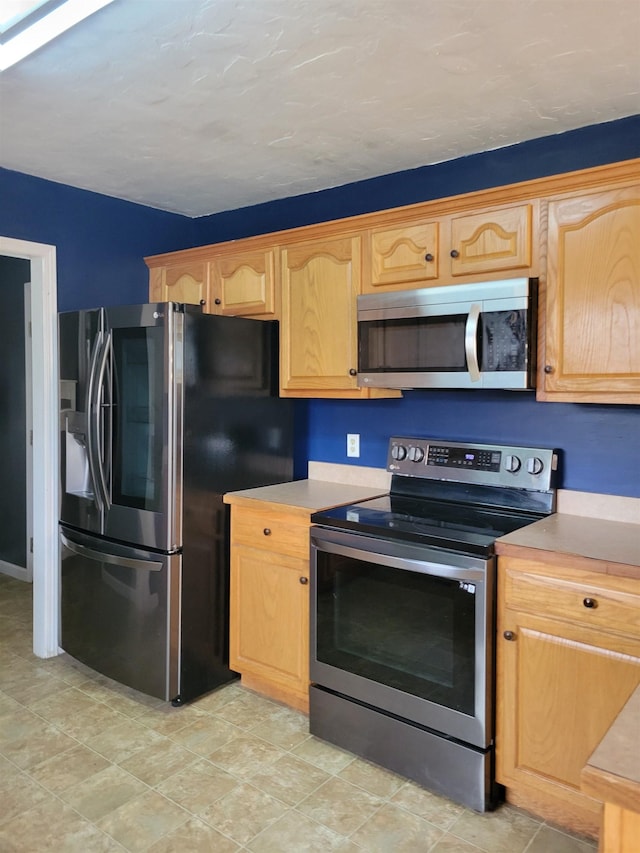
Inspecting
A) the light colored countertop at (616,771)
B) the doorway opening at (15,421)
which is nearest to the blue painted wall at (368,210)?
the doorway opening at (15,421)

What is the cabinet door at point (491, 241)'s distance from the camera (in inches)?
87.0

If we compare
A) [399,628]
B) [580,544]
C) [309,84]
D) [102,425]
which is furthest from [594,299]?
[102,425]

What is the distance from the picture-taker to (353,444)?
3.08 meters

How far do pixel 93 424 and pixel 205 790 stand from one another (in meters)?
1.52

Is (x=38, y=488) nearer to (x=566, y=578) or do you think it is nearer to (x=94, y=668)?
(x=94, y=668)

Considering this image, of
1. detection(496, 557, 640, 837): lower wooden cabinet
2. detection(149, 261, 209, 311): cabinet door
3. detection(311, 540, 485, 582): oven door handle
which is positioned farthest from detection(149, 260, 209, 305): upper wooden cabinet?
detection(496, 557, 640, 837): lower wooden cabinet

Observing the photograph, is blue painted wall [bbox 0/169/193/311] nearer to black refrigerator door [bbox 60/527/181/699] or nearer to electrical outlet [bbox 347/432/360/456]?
black refrigerator door [bbox 60/527/181/699]

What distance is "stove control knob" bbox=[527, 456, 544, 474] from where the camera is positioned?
2404 mm

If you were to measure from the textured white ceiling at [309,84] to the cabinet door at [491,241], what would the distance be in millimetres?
376

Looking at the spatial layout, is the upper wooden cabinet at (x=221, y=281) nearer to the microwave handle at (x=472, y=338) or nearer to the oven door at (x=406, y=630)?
the microwave handle at (x=472, y=338)

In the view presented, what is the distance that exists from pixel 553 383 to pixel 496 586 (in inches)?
28.2

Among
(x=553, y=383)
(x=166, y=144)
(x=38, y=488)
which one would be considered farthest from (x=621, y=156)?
(x=38, y=488)

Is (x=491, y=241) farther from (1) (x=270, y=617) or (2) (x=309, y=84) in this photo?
(1) (x=270, y=617)

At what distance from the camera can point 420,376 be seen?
95.8 inches
